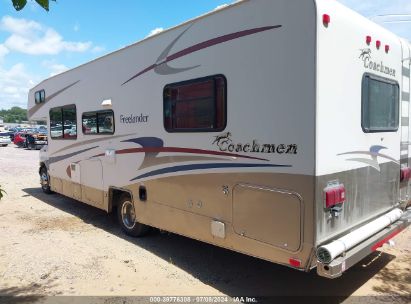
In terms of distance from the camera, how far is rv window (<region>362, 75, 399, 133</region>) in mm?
4363

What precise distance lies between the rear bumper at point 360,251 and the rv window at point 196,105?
1860 mm

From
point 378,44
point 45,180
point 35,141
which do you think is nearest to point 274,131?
point 378,44

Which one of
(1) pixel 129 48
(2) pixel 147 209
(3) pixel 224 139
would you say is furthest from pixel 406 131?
(1) pixel 129 48

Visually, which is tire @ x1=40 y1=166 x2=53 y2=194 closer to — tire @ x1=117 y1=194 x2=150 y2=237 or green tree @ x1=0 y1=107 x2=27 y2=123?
tire @ x1=117 y1=194 x2=150 y2=237

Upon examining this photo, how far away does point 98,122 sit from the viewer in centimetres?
707

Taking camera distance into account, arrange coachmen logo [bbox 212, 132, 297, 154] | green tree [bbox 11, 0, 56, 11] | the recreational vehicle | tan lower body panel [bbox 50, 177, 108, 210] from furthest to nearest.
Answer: tan lower body panel [bbox 50, 177, 108, 210] → coachmen logo [bbox 212, 132, 297, 154] → the recreational vehicle → green tree [bbox 11, 0, 56, 11]

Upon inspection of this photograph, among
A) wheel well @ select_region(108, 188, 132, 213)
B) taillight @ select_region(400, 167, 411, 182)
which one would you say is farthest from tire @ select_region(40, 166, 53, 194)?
taillight @ select_region(400, 167, 411, 182)

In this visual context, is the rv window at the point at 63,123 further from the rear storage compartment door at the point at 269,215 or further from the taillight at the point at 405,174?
the taillight at the point at 405,174

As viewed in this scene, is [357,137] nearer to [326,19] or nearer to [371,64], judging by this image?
[371,64]

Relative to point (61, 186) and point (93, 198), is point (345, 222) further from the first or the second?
point (61, 186)

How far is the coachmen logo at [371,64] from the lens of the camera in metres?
4.25

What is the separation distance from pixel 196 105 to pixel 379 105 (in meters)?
2.21

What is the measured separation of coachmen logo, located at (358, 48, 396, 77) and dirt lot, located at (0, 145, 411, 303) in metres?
2.47

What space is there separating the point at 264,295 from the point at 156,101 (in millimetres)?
2919
